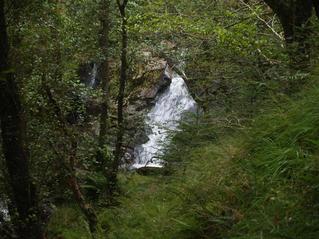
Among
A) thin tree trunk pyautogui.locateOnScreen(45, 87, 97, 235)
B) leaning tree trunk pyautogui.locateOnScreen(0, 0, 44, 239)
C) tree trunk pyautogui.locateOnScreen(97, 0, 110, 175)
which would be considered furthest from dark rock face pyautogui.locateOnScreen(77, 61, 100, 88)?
leaning tree trunk pyautogui.locateOnScreen(0, 0, 44, 239)

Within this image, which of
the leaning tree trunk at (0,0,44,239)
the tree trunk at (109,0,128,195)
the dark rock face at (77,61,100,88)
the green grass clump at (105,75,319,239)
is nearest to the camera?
the green grass clump at (105,75,319,239)

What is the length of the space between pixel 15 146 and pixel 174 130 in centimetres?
455

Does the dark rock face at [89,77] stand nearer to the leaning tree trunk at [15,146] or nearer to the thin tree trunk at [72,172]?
the thin tree trunk at [72,172]

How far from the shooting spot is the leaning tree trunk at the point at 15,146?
480 cm

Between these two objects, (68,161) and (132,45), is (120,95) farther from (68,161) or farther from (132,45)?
(68,161)

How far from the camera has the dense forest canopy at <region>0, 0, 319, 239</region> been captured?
12.6 ft

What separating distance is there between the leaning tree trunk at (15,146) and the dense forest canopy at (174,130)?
0.01 m

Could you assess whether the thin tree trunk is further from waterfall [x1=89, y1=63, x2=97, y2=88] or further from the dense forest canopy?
waterfall [x1=89, y1=63, x2=97, y2=88]

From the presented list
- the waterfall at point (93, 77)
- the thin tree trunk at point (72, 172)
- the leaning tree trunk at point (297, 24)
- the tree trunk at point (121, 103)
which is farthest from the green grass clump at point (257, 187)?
the waterfall at point (93, 77)

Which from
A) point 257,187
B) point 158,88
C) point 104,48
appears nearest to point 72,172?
point 257,187

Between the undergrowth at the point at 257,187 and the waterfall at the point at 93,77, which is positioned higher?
the waterfall at the point at 93,77

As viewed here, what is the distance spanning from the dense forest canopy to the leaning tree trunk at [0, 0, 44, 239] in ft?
0.04

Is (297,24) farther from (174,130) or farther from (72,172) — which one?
(72,172)

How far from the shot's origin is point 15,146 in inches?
195
